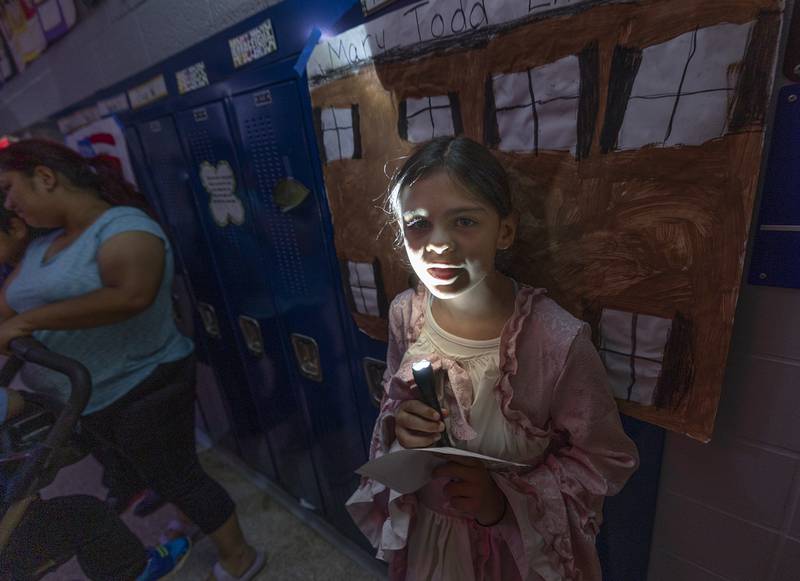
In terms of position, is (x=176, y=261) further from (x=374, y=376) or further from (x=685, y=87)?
(x=685, y=87)

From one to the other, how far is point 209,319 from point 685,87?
2.25 m

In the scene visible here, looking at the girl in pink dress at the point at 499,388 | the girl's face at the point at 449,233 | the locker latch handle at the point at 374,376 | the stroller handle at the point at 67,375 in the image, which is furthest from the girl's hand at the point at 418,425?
the stroller handle at the point at 67,375

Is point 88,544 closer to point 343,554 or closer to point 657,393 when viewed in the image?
point 343,554

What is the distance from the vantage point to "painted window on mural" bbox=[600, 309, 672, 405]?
2.75ft

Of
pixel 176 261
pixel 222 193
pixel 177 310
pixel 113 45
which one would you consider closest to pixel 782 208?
pixel 222 193

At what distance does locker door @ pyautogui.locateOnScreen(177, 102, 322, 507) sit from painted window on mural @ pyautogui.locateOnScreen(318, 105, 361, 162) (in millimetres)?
542

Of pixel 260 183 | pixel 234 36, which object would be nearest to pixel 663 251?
pixel 260 183

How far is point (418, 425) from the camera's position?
81 cm

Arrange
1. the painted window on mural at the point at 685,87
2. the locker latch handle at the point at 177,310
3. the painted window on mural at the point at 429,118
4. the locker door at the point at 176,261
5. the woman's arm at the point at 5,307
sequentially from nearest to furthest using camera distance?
the painted window on mural at the point at 685,87, the painted window on mural at the point at 429,118, the woman's arm at the point at 5,307, the locker door at the point at 176,261, the locker latch handle at the point at 177,310

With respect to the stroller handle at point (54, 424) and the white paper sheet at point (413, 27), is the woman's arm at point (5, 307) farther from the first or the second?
the white paper sheet at point (413, 27)

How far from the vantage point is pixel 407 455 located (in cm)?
77

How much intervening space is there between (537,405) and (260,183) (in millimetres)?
1229

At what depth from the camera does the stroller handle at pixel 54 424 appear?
1057mm

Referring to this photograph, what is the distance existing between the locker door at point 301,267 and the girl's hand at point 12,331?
0.83 meters
